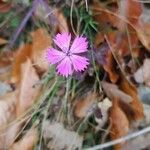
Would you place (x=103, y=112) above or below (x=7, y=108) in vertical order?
below

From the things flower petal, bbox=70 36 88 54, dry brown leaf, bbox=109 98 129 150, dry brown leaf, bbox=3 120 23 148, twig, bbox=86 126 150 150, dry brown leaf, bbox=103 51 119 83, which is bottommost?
twig, bbox=86 126 150 150

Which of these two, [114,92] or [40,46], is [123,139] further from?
[40,46]

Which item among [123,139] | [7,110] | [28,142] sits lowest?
[123,139]

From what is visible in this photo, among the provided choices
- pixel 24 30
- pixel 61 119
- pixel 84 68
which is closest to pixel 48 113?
pixel 61 119

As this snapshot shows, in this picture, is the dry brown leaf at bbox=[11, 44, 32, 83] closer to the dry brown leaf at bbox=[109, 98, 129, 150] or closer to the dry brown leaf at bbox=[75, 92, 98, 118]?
the dry brown leaf at bbox=[75, 92, 98, 118]

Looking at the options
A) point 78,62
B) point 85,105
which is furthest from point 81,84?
point 78,62

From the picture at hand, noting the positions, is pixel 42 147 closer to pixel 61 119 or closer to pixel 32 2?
pixel 61 119

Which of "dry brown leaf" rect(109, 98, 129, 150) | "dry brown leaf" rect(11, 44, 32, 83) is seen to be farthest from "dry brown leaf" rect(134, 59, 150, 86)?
"dry brown leaf" rect(11, 44, 32, 83)
